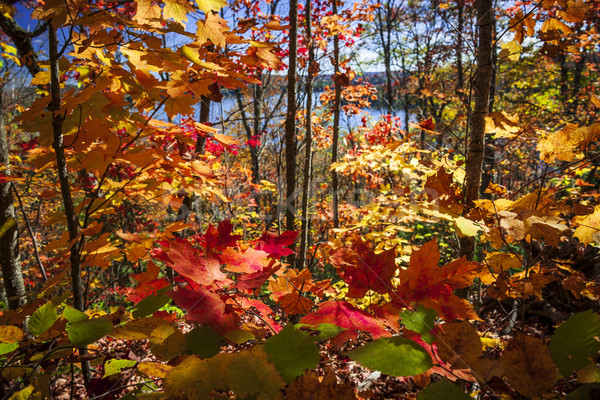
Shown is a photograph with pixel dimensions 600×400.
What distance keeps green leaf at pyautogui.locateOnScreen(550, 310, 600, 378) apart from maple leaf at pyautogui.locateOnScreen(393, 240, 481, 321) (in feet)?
1.22

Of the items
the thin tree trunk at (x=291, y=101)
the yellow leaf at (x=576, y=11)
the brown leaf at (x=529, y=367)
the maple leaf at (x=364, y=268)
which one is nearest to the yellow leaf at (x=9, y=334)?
the maple leaf at (x=364, y=268)

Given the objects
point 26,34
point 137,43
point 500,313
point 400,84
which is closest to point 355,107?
point 400,84

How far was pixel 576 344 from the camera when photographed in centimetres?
40

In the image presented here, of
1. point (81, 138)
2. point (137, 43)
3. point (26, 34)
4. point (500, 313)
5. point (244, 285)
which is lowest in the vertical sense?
point (500, 313)

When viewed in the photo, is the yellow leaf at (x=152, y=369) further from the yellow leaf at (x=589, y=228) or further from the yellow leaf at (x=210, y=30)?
the yellow leaf at (x=589, y=228)

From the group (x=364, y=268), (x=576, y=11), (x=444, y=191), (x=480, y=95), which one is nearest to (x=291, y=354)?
(x=364, y=268)

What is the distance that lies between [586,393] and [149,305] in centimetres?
82

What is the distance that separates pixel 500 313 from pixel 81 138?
510 centimetres

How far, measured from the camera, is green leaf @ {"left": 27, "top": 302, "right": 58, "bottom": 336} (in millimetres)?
729

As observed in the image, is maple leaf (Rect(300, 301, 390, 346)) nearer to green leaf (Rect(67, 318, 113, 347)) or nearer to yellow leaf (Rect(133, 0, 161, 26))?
green leaf (Rect(67, 318, 113, 347))

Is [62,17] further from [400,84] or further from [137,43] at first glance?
[400,84]

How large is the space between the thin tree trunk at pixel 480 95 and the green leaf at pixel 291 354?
120cm

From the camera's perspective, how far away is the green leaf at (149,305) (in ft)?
2.34

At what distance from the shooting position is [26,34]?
114 inches
